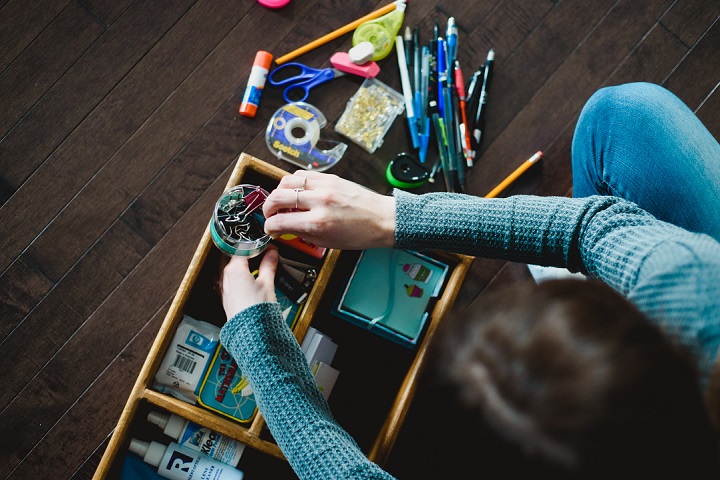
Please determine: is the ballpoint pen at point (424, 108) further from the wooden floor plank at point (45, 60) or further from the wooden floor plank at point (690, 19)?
A: the wooden floor plank at point (45, 60)

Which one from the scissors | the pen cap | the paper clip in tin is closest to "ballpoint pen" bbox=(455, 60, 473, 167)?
the pen cap

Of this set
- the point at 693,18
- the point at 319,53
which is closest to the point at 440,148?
the point at 319,53

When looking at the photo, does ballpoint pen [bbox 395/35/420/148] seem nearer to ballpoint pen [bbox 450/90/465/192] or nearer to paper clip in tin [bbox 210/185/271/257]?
ballpoint pen [bbox 450/90/465/192]

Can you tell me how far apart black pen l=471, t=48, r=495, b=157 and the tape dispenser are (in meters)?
0.31

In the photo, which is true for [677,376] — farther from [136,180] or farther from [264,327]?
[136,180]

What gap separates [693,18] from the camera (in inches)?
50.4

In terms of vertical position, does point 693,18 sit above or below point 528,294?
above

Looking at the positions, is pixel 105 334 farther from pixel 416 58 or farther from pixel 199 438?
pixel 416 58

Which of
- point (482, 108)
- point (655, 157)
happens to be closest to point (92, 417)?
point (482, 108)

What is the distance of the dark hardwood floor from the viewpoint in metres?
1.15

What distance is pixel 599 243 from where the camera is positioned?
718 mm

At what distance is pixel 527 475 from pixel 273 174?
2.05ft

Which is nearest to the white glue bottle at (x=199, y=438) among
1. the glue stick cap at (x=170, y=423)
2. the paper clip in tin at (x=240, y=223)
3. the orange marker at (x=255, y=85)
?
the glue stick cap at (x=170, y=423)

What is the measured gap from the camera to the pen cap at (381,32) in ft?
3.91
